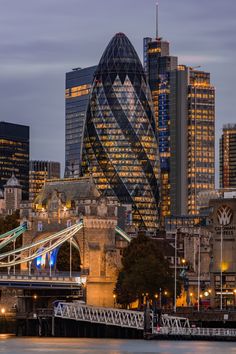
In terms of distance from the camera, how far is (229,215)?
6737 inches

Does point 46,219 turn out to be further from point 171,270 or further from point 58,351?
point 58,351

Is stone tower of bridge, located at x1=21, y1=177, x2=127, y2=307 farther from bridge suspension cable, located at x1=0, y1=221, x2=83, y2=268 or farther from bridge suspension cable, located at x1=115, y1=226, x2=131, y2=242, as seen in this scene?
bridge suspension cable, located at x1=0, y1=221, x2=83, y2=268

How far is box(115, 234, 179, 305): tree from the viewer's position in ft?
576

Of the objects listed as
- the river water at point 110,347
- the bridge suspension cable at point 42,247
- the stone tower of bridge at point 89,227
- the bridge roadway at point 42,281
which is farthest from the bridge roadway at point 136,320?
the stone tower of bridge at point 89,227

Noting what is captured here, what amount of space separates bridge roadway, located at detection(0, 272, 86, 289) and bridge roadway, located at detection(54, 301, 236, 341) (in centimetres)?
886

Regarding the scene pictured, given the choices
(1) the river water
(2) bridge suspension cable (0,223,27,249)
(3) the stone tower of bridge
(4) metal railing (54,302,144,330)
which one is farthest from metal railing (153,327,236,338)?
(2) bridge suspension cable (0,223,27,249)

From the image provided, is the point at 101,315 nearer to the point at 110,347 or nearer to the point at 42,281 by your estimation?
the point at 42,281

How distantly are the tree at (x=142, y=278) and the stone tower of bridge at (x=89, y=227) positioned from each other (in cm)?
398

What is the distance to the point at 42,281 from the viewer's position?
174 m

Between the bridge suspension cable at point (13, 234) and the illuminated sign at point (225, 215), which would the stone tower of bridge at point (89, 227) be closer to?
the bridge suspension cable at point (13, 234)

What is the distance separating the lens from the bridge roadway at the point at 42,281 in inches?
6781

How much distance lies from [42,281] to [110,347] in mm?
36347

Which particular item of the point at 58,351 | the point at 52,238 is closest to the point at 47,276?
the point at 52,238

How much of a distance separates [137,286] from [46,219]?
2201 centimetres
